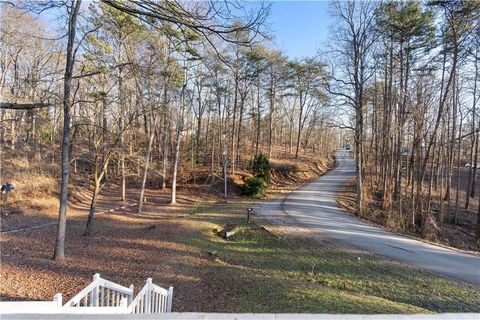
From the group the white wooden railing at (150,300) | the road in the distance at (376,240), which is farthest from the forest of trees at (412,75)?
the white wooden railing at (150,300)

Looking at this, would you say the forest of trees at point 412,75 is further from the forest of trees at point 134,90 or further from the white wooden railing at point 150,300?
the white wooden railing at point 150,300

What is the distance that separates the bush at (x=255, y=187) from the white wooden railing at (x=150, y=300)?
56.4 ft

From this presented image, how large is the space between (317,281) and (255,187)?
15408 millimetres

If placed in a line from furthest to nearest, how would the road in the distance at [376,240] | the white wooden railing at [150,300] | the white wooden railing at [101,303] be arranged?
1. the road in the distance at [376,240]
2. the white wooden railing at [150,300]
3. the white wooden railing at [101,303]

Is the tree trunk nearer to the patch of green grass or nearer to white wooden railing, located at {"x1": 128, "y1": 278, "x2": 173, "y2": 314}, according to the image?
the patch of green grass

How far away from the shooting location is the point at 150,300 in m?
4.53

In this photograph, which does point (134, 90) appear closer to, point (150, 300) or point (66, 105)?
point (66, 105)

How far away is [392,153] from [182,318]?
20.8 metres

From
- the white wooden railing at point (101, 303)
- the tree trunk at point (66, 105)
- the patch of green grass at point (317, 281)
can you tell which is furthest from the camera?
the tree trunk at point (66, 105)

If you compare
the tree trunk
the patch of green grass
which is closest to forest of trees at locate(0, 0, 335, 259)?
the tree trunk

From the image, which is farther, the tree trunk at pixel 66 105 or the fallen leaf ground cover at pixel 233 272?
the tree trunk at pixel 66 105

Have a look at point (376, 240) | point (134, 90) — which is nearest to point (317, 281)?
point (376, 240)

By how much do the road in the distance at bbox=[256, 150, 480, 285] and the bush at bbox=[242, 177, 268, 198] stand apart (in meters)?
3.88

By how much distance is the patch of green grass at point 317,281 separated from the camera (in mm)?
5516
